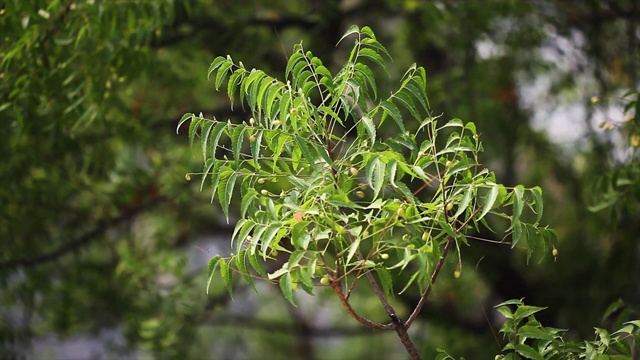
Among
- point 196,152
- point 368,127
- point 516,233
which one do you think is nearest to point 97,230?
point 196,152

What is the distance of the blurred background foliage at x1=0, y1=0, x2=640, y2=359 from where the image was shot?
3.43m

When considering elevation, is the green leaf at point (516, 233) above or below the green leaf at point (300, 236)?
below

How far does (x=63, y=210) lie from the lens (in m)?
4.92

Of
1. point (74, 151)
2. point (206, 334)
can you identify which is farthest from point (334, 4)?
point (206, 334)

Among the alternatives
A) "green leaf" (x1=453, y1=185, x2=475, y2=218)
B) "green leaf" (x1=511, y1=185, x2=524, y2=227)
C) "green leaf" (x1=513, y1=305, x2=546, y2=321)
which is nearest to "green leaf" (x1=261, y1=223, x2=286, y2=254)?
"green leaf" (x1=453, y1=185, x2=475, y2=218)

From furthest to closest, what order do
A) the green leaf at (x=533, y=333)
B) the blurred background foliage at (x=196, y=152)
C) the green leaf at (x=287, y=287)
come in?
the blurred background foliage at (x=196, y=152) → the green leaf at (x=533, y=333) → the green leaf at (x=287, y=287)

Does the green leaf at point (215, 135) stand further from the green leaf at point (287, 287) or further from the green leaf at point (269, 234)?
the green leaf at point (287, 287)

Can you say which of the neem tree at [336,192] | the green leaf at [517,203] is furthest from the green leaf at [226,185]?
the green leaf at [517,203]

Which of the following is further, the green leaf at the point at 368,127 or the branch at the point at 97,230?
the branch at the point at 97,230

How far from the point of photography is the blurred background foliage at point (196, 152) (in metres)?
3.43

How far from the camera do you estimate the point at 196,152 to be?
4723 millimetres

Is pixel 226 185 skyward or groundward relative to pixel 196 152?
skyward

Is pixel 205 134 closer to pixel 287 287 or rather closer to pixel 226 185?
pixel 226 185

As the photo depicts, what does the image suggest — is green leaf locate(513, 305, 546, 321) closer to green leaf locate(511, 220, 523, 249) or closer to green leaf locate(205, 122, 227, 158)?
green leaf locate(511, 220, 523, 249)
